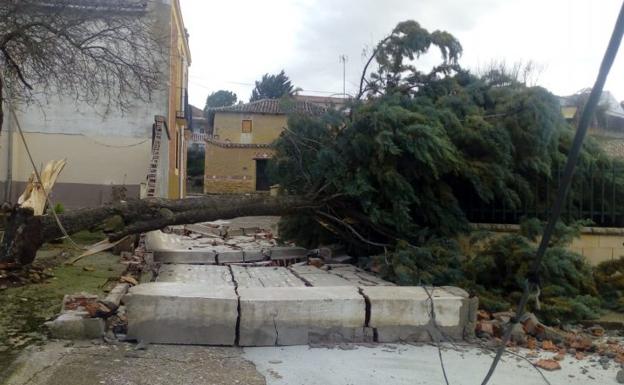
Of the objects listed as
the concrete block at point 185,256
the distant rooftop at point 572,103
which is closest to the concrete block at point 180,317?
the concrete block at point 185,256

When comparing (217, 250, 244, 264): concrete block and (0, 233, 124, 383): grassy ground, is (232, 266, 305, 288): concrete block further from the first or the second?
(0, 233, 124, 383): grassy ground

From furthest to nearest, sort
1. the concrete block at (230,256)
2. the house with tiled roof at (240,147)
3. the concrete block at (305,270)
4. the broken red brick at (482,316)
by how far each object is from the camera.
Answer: the house with tiled roof at (240,147) < the concrete block at (230,256) < the concrete block at (305,270) < the broken red brick at (482,316)

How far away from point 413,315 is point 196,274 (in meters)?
2.94

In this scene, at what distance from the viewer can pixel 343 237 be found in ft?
27.9

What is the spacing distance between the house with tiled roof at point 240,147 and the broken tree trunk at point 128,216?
89.9 ft

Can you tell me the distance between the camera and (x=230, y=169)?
37344 millimetres

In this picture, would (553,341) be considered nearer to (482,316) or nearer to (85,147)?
(482,316)

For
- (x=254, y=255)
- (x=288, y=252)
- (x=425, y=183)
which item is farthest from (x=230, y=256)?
(x=425, y=183)

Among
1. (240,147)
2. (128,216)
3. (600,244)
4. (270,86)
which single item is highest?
(270,86)

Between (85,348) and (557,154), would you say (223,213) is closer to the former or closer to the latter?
(85,348)

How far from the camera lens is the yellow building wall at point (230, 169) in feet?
122

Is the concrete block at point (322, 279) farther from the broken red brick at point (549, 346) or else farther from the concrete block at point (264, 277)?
the broken red brick at point (549, 346)

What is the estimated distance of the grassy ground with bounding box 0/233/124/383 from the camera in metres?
4.78

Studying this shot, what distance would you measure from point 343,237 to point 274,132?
31.0 meters
